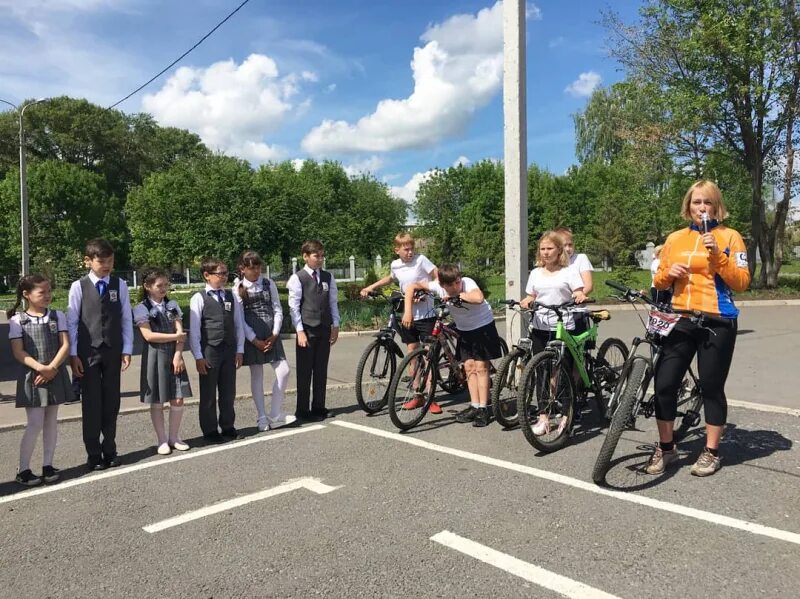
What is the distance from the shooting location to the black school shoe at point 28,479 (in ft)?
15.6

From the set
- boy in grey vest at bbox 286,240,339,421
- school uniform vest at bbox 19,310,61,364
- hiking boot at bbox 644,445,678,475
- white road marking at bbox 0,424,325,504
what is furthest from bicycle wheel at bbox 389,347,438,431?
school uniform vest at bbox 19,310,61,364

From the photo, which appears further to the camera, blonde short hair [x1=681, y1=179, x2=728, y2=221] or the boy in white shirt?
the boy in white shirt

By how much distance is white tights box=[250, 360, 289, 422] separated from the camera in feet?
20.4

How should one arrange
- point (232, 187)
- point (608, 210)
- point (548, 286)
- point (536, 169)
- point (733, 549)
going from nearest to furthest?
point (733, 549)
point (548, 286)
point (232, 187)
point (608, 210)
point (536, 169)

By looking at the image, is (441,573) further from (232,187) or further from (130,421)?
(232,187)

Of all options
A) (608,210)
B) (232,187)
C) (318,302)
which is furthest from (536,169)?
(318,302)

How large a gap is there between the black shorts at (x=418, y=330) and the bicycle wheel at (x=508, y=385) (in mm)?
990

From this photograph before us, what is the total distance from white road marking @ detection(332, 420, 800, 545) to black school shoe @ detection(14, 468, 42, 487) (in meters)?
2.70

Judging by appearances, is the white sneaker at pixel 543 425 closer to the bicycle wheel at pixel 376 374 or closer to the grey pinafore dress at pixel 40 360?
the bicycle wheel at pixel 376 374

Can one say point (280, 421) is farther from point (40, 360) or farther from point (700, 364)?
point (700, 364)

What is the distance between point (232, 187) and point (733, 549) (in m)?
18.3

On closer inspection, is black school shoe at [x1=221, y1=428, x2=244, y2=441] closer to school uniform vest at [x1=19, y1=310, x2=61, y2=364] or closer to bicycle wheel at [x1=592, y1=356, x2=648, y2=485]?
school uniform vest at [x1=19, y1=310, x2=61, y2=364]

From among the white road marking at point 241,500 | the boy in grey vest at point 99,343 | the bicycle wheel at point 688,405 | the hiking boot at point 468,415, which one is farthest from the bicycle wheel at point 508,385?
the boy in grey vest at point 99,343

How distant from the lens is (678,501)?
4.10 m
